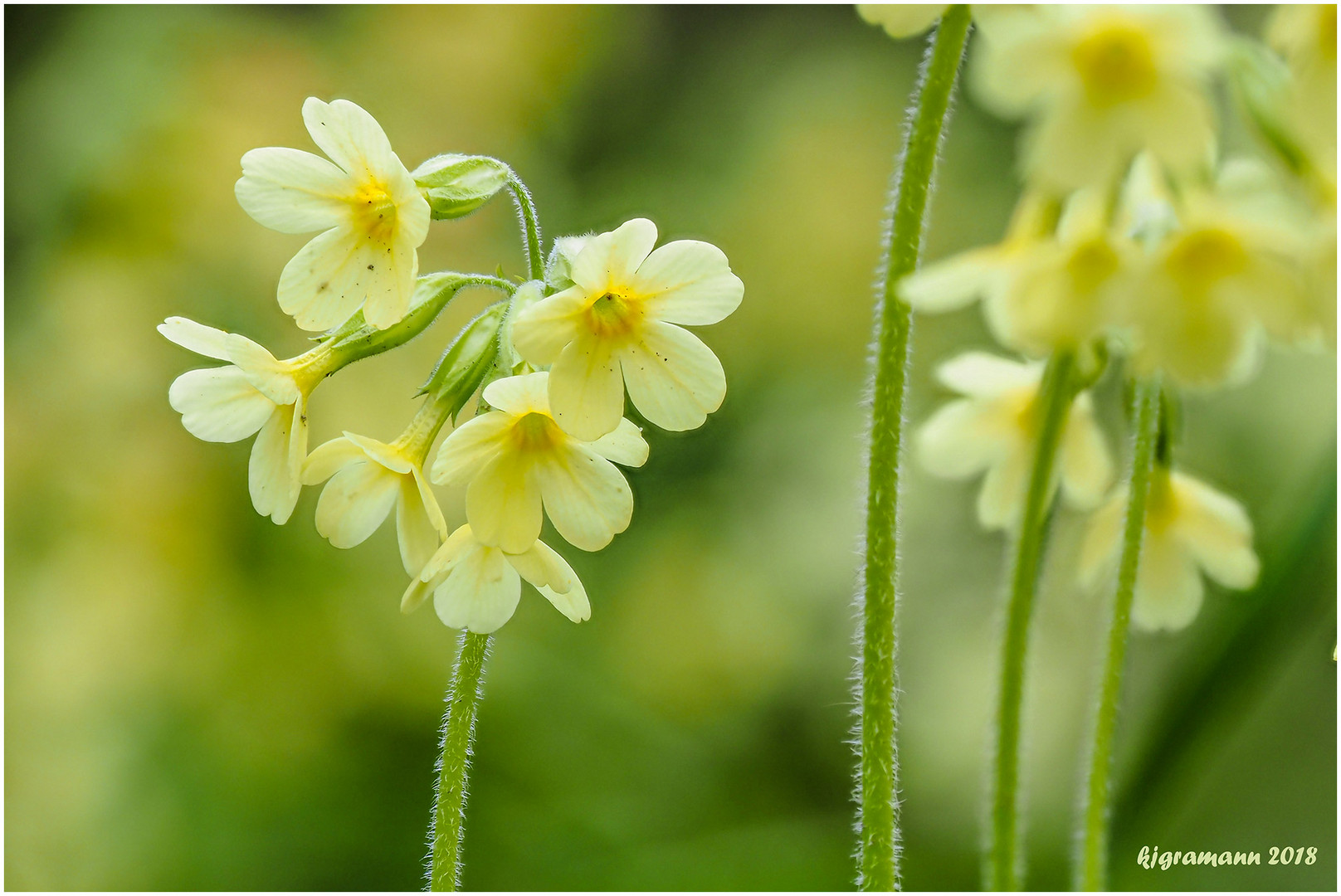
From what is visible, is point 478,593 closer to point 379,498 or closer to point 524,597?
point 379,498

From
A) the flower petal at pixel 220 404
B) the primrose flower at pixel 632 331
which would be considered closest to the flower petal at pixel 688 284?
the primrose flower at pixel 632 331

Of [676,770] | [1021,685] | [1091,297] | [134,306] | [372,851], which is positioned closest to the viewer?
[1091,297]

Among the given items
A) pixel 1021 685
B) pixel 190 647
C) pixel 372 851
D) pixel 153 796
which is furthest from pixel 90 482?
pixel 1021 685

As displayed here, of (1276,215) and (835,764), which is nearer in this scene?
(1276,215)

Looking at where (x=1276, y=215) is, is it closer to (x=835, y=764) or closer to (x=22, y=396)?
(x=835, y=764)

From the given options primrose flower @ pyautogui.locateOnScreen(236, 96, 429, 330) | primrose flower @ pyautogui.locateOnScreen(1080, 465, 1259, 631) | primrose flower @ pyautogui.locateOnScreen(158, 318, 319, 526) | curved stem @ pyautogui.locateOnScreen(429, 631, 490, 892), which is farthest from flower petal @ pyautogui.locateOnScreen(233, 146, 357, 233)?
primrose flower @ pyautogui.locateOnScreen(1080, 465, 1259, 631)

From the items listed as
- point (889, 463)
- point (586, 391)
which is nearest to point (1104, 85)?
point (889, 463)
